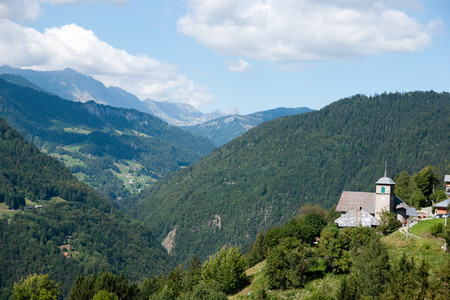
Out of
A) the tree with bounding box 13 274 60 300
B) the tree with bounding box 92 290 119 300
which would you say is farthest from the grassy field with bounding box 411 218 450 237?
the tree with bounding box 13 274 60 300

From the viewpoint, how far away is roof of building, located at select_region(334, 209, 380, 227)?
96938 mm

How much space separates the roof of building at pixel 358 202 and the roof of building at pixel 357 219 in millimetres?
6464

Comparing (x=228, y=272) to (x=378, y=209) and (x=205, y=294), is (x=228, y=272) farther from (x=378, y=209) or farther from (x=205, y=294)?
(x=378, y=209)

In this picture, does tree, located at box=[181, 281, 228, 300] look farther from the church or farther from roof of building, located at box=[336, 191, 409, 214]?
roof of building, located at box=[336, 191, 409, 214]

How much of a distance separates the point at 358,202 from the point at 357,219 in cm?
1158

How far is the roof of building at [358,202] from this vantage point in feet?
350

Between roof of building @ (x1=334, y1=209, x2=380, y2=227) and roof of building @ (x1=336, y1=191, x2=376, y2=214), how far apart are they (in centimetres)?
646

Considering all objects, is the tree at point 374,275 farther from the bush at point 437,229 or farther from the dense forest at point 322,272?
the bush at point 437,229

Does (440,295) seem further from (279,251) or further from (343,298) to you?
(279,251)

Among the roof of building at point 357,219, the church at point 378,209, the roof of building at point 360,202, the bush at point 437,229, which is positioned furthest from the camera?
the roof of building at point 360,202

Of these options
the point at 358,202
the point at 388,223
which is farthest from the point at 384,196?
the point at 388,223

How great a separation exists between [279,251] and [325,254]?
854cm

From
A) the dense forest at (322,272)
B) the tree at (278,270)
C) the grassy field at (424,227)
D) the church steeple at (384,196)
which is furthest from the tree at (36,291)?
the grassy field at (424,227)

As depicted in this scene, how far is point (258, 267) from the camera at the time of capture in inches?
4237
